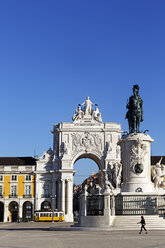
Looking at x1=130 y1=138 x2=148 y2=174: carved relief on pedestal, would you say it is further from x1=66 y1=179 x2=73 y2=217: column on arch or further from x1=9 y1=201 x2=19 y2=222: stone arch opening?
x1=9 y1=201 x2=19 y2=222: stone arch opening

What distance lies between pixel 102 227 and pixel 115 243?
26.6ft

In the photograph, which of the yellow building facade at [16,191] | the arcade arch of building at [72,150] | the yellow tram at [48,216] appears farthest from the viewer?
the yellow building facade at [16,191]

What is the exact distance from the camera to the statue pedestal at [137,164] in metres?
27.5

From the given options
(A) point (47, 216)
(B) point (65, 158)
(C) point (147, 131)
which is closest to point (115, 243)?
(C) point (147, 131)

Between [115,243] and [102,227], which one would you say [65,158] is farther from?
[115,243]

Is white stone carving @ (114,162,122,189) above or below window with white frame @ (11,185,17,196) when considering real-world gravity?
above

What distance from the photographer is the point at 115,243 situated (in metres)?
18.3

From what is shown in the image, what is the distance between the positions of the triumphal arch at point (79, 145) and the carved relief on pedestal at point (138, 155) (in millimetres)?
49419

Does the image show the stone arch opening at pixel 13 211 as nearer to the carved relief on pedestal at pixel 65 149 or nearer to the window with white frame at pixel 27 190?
the window with white frame at pixel 27 190

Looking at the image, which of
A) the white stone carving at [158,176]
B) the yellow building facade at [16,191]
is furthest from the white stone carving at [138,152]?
the yellow building facade at [16,191]

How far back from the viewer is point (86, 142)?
7906 cm

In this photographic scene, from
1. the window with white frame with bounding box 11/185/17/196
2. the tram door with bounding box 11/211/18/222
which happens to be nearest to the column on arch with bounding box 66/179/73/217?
the window with white frame with bounding box 11/185/17/196

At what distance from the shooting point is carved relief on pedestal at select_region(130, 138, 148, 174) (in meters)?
27.7

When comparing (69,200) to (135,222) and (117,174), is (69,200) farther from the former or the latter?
(135,222)
